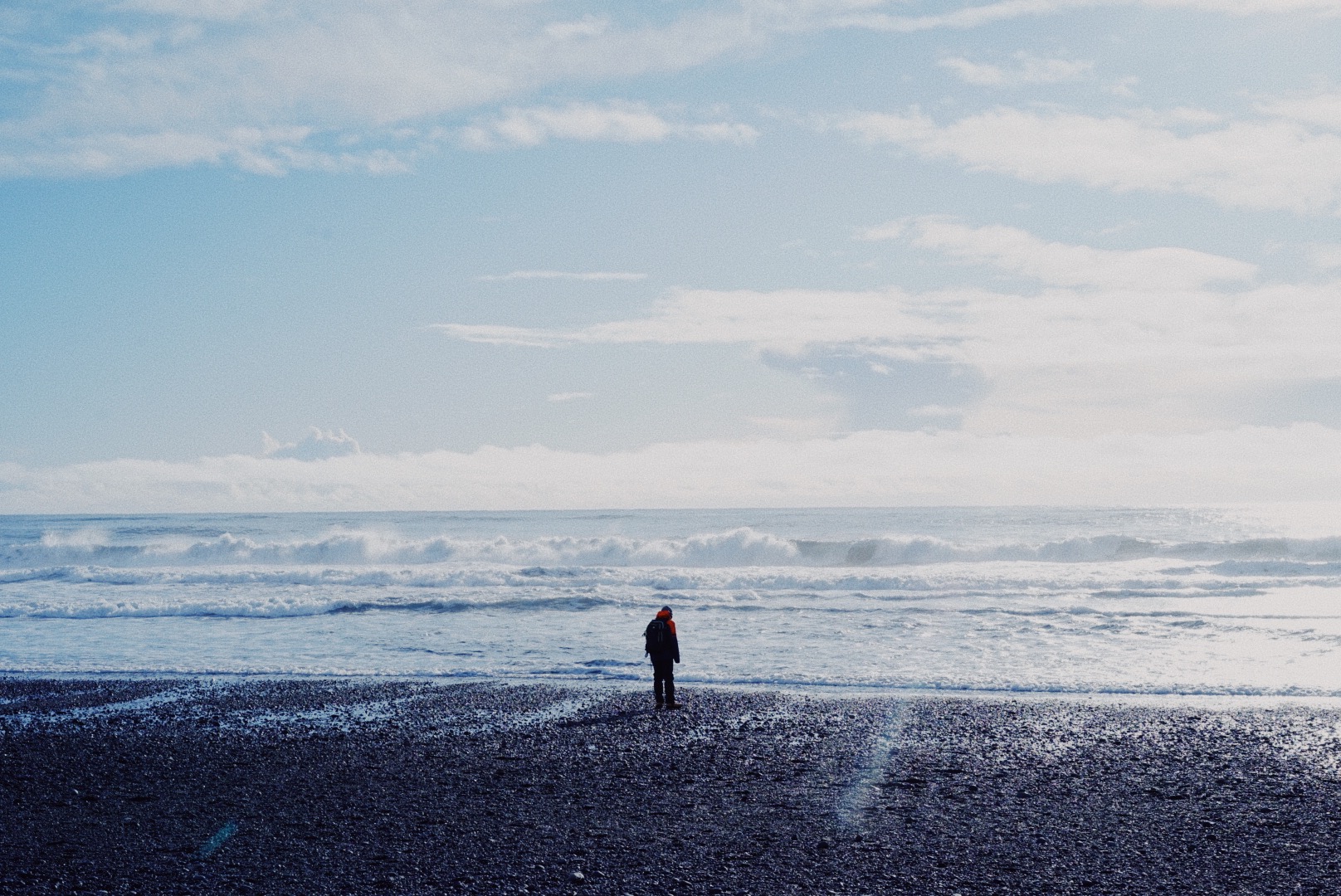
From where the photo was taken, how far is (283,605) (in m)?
24.1

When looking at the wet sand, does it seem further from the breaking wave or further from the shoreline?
the breaking wave

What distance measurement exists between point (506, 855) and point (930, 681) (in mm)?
8859

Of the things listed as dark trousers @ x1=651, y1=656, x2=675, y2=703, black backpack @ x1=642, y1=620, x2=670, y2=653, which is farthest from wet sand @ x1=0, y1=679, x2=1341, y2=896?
black backpack @ x1=642, y1=620, x2=670, y2=653

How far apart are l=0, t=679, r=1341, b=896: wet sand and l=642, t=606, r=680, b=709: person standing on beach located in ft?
1.22

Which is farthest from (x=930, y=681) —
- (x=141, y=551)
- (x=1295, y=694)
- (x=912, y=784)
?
(x=141, y=551)

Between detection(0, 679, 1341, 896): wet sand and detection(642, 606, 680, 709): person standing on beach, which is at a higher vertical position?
detection(642, 606, 680, 709): person standing on beach

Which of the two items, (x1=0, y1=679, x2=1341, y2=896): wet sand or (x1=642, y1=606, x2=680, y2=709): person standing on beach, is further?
(x1=642, y1=606, x2=680, y2=709): person standing on beach

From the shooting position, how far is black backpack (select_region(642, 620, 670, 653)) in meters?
12.5

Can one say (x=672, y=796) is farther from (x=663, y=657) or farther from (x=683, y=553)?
(x=683, y=553)

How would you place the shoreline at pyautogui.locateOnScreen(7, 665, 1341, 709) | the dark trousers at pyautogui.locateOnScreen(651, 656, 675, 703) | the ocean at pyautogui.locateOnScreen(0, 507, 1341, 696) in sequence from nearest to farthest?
the dark trousers at pyautogui.locateOnScreen(651, 656, 675, 703)
the shoreline at pyautogui.locateOnScreen(7, 665, 1341, 709)
the ocean at pyautogui.locateOnScreen(0, 507, 1341, 696)

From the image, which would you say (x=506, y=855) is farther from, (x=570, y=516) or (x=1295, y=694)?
(x=570, y=516)

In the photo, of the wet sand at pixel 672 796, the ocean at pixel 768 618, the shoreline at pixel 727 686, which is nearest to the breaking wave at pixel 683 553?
the ocean at pixel 768 618

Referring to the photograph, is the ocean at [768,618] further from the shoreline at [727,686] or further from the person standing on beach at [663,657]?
the person standing on beach at [663,657]

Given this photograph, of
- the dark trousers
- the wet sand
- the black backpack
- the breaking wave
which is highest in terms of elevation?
the black backpack
